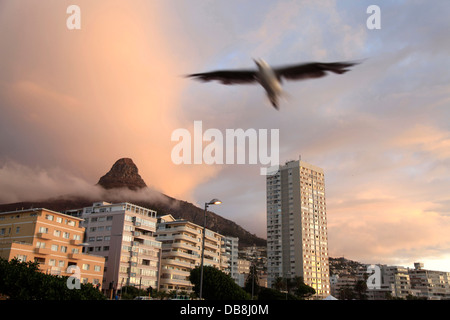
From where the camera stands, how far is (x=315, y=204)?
16900cm

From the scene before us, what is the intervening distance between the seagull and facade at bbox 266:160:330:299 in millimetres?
151712

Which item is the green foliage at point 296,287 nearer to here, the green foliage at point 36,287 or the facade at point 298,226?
the facade at point 298,226

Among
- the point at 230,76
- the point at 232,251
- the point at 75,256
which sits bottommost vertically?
the point at 75,256

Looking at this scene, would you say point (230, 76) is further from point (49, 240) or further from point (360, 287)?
point (360, 287)

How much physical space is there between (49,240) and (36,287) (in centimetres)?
4500

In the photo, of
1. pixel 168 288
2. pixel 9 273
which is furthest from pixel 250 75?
pixel 168 288

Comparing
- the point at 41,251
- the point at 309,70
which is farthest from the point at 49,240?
the point at 309,70

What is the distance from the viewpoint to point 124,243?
2933 inches

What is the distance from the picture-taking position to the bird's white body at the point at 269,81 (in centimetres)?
923

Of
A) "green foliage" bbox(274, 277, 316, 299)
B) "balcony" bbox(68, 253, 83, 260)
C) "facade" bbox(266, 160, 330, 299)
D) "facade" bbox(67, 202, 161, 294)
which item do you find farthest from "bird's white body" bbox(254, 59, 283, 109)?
"facade" bbox(266, 160, 330, 299)

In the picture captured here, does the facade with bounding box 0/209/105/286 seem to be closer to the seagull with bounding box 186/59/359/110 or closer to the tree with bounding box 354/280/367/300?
the seagull with bounding box 186/59/359/110
